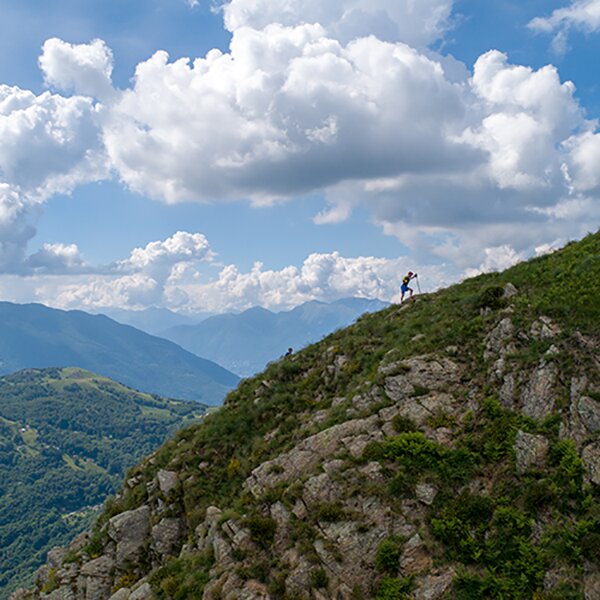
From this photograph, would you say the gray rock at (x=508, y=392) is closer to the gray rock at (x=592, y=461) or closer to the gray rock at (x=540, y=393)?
the gray rock at (x=540, y=393)

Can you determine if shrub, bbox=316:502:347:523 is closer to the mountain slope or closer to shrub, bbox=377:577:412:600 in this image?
the mountain slope

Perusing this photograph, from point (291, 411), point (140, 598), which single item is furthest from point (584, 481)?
point (140, 598)

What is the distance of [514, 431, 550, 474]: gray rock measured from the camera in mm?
18109

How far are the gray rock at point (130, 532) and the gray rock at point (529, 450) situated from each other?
1952cm

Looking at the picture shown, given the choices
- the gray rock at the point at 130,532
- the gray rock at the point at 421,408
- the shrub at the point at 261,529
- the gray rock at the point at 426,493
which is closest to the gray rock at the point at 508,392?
the gray rock at the point at 421,408

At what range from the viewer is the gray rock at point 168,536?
78.3 ft

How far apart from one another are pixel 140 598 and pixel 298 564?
8261 mm

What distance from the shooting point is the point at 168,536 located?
2441 centimetres

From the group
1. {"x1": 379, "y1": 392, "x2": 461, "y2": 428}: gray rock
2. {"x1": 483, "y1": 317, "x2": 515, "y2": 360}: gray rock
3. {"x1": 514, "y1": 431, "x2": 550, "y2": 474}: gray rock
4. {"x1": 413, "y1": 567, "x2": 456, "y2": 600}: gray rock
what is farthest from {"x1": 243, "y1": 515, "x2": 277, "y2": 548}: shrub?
{"x1": 483, "y1": 317, "x2": 515, "y2": 360}: gray rock

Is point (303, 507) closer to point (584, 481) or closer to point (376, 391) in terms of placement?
point (376, 391)

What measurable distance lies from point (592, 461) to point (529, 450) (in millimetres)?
2116

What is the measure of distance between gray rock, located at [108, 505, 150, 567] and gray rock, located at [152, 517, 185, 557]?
125cm

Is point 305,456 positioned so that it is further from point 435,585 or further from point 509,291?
point 509,291

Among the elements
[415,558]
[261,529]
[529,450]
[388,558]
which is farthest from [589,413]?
[261,529]
